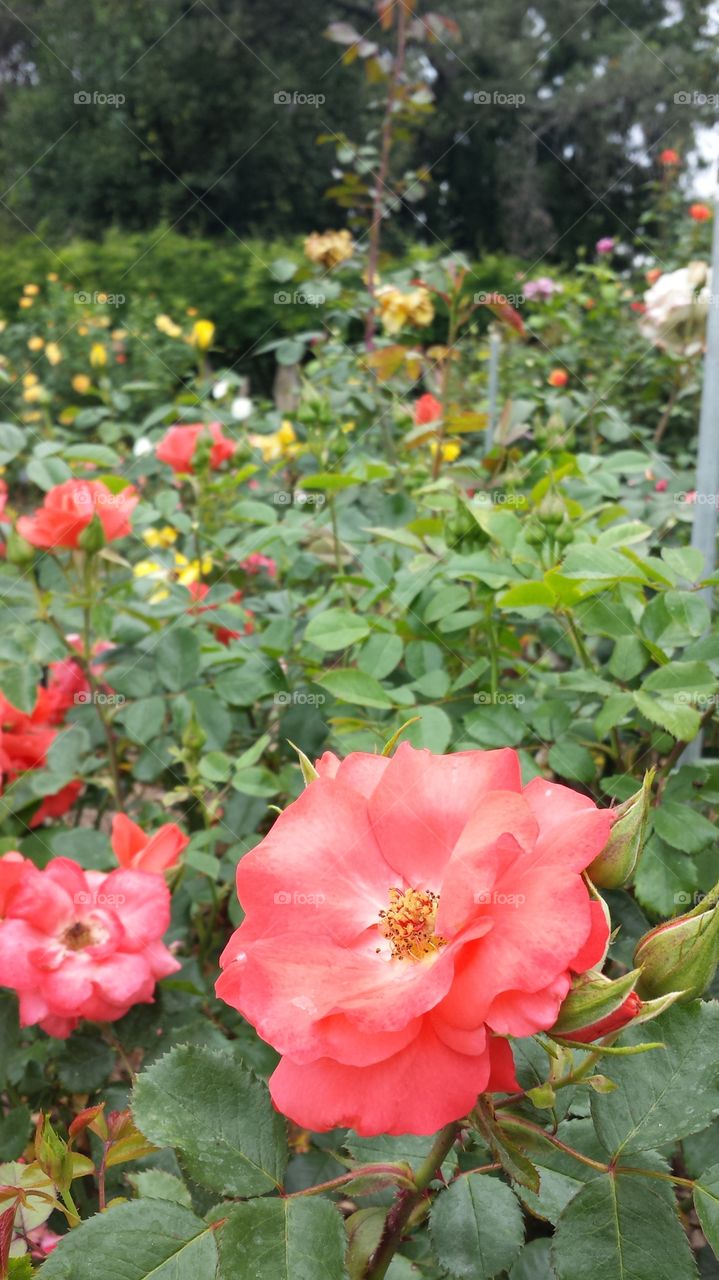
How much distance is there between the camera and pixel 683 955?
0.42 meters

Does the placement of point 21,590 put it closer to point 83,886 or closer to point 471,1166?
point 83,886

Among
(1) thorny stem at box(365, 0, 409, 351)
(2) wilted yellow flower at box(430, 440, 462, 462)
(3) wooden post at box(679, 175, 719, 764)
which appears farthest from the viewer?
(1) thorny stem at box(365, 0, 409, 351)

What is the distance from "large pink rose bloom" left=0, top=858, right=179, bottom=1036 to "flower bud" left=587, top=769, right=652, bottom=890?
0.40 m

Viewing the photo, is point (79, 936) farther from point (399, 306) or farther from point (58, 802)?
point (399, 306)

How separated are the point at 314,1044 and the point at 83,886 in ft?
1.51

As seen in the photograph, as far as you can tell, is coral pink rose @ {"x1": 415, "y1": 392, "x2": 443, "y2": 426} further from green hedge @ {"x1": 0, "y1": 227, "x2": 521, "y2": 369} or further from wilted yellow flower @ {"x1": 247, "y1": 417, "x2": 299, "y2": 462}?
green hedge @ {"x1": 0, "y1": 227, "x2": 521, "y2": 369}

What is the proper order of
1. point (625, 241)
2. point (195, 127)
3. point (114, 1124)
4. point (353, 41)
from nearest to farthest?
point (114, 1124), point (353, 41), point (625, 241), point (195, 127)

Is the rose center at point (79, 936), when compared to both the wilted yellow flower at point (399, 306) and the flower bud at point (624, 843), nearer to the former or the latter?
the flower bud at point (624, 843)

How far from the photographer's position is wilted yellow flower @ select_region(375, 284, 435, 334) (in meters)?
1.97

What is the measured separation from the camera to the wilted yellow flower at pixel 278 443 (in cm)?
202

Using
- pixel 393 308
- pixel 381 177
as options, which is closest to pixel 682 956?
pixel 393 308

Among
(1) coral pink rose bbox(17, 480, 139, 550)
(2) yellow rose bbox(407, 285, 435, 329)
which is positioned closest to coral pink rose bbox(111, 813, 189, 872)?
(1) coral pink rose bbox(17, 480, 139, 550)

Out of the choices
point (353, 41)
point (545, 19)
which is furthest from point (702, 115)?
point (353, 41)

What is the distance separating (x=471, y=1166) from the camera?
1.97ft
